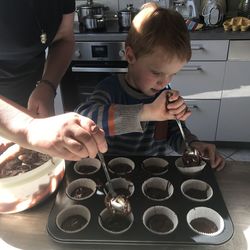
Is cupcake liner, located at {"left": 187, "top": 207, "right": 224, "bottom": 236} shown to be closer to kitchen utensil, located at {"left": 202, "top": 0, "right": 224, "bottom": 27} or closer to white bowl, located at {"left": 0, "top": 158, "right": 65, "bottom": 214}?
white bowl, located at {"left": 0, "top": 158, "right": 65, "bottom": 214}

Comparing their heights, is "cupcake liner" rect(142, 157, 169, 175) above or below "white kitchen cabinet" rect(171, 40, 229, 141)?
above

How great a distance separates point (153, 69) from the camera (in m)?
0.89

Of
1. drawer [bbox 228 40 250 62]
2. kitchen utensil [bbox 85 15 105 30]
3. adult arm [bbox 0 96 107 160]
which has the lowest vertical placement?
drawer [bbox 228 40 250 62]

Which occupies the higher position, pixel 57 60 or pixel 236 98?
pixel 57 60

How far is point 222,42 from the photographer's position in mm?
1775

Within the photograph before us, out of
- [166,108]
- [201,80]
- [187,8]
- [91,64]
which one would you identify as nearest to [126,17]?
[91,64]

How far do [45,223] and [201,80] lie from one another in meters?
1.51

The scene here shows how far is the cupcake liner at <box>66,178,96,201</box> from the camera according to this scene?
0.70 meters

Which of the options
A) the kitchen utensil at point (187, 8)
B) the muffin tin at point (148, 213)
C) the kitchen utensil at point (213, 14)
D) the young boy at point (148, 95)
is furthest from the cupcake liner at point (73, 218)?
the kitchen utensil at point (187, 8)

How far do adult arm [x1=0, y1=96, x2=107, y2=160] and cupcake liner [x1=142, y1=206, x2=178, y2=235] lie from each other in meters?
0.21

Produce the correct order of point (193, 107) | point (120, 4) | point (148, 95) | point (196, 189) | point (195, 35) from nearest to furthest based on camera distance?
point (196, 189) → point (148, 95) → point (195, 35) → point (193, 107) → point (120, 4)

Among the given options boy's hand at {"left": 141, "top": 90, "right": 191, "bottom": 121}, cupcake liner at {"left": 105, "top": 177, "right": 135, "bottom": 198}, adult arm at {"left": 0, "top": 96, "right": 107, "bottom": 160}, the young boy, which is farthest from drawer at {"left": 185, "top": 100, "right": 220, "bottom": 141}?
adult arm at {"left": 0, "top": 96, "right": 107, "bottom": 160}

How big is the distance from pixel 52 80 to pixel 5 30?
0.21 m

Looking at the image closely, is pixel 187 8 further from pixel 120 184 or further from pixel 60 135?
pixel 60 135
